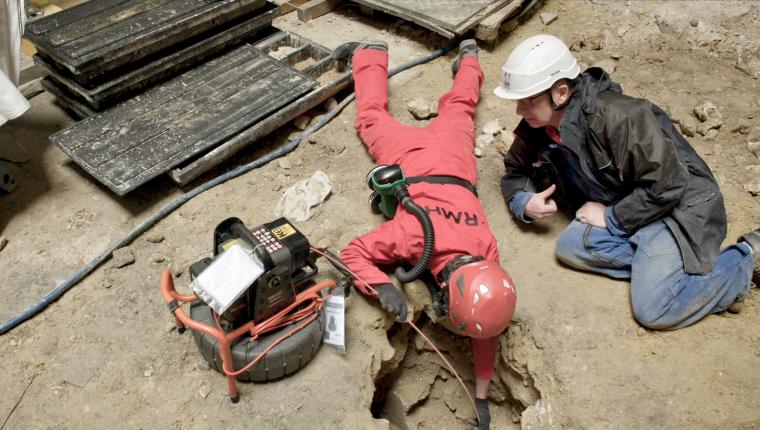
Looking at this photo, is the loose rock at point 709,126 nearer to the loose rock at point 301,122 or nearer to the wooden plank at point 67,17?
the loose rock at point 301,122

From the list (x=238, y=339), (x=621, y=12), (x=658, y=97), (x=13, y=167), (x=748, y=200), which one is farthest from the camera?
(x=621, y=12)

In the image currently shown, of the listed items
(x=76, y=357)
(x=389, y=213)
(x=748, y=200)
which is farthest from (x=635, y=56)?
(x=76, y=357)

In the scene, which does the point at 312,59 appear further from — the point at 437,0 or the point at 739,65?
the point at 739,65

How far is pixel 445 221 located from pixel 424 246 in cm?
26

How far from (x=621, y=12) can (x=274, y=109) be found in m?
2.93

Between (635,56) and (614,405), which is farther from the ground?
(635,56)

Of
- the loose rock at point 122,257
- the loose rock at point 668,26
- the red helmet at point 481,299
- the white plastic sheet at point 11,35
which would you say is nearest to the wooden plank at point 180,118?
the loose rock at point 122,257

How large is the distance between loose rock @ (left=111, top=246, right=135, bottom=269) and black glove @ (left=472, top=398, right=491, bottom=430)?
2012mm

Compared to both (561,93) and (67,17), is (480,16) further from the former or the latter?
(67,17)

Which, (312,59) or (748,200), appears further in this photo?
(312,59)

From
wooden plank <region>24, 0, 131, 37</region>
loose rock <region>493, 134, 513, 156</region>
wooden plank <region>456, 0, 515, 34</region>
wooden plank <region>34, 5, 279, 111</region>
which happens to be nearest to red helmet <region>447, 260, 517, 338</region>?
loose rock <region>493, 134, 513, 156</region>

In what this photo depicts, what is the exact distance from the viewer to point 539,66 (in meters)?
2.60

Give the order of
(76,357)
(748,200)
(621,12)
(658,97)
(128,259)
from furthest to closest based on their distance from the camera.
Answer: (621,12)
(658,97)
(748,200)
(128,259)
(76,357)

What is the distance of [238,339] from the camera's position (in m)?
2.30
